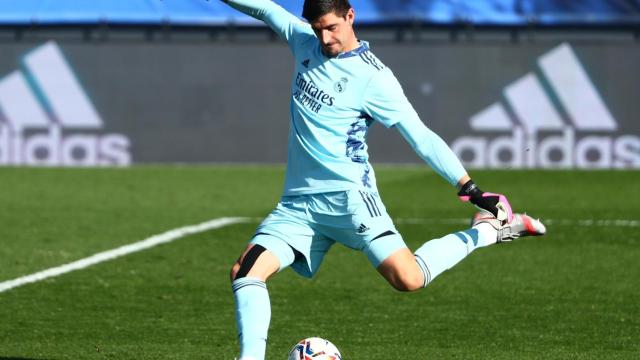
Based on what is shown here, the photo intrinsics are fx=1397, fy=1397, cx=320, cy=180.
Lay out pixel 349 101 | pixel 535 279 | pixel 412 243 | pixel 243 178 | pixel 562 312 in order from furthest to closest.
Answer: pixel 243 178 < pixel 412 243 < pixel 535 279 < pixel 562 312 < pixel 349 101

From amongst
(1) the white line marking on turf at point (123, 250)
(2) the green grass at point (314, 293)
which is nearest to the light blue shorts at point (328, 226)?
(2) the green grass at point (314, 293)

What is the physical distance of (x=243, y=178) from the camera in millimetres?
21141

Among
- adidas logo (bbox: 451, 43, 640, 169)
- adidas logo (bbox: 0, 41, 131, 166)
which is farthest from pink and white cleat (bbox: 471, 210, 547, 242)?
adidas logo (bbox: 0, 41, 131, 166)

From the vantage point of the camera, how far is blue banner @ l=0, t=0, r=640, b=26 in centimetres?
2497

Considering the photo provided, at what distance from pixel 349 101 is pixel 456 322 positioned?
270cm

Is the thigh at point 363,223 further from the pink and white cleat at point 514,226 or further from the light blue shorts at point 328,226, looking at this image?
the pink and white cleat at point 514,226

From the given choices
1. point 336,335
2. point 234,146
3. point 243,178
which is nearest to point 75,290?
point 336,335

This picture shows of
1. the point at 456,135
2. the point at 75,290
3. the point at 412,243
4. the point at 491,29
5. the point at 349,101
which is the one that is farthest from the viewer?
the point at 491,29

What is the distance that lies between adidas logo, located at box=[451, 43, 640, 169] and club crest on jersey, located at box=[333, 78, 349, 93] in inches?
620

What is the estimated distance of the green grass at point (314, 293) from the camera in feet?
27.3

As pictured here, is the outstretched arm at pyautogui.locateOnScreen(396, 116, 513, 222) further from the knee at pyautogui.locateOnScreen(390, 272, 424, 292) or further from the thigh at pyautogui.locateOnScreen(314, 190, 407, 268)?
the knee at pyautogui.locateOnScreen(390, 272, 424, 292)

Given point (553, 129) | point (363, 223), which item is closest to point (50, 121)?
point (553, 129)

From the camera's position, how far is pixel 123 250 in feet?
41.9

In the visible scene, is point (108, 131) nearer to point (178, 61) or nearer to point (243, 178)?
point (178, 61)
